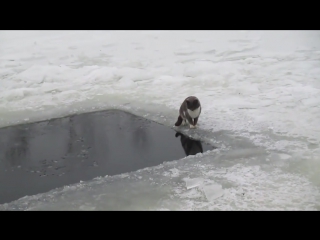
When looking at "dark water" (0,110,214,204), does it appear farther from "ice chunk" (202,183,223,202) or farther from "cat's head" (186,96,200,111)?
"ice chunk" (202,183,223,202)

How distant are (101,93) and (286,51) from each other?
6.54 meters

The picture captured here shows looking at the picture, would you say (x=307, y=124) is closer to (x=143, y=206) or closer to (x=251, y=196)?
(x=251, y=196)

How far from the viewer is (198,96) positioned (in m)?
8.68

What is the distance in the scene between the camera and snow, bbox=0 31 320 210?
4801 millimetres

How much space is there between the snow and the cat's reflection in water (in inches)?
6.7

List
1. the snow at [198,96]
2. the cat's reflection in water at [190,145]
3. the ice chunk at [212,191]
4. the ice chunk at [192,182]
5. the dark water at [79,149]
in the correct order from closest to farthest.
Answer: the ice chunk at [212,191] < the snow at [198,96] < the ice chunk at [192,182] < the dark water at [79,149] < the cat's reflection in water at [190,145]

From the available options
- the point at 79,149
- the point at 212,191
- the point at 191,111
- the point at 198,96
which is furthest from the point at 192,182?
the point at 198,96

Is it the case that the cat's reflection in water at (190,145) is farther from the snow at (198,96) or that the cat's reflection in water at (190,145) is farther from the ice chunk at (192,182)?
the ice chunk at (192,182)

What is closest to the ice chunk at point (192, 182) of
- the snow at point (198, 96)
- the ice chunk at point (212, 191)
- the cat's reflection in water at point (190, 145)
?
the snow at point (198, 96)

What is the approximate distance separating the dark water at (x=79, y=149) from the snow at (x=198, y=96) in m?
0.30

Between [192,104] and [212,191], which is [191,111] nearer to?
[192,104]

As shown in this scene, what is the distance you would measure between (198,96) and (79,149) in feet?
10.8

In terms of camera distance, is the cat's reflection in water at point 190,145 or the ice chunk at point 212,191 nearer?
the ice chunk at point 212,191

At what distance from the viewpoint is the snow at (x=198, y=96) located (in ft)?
15.8
